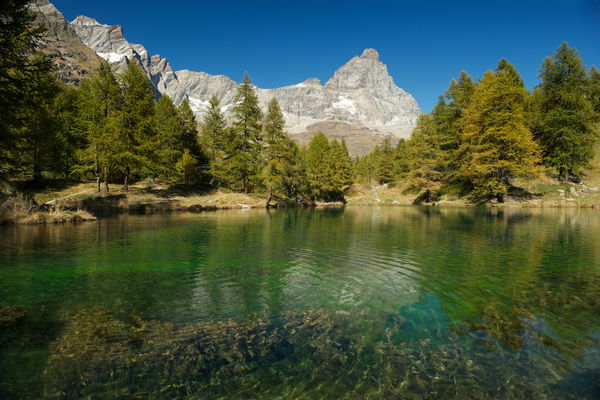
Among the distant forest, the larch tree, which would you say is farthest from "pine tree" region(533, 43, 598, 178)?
the larch tree

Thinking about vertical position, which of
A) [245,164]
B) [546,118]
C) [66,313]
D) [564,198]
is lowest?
[66,313]

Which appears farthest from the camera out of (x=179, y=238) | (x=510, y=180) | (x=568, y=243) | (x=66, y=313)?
(x=510, y=180)

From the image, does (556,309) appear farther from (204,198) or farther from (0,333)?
(204,198)

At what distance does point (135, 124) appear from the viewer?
36.9m

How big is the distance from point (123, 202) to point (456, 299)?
35624 millimetres

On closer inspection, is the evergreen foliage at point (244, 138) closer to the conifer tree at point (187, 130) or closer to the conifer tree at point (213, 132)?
the conifer tree at point (213, 132)

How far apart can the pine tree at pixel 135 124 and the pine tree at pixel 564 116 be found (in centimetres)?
5302

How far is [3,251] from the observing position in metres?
11.9

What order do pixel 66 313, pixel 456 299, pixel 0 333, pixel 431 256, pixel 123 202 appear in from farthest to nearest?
pixel 123 202 < pixel 431 256 < pixel 456 299 < pixel 66 313 < pixel 0 333

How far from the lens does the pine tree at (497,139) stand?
38500mm

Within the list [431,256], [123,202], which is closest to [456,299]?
[431,256]

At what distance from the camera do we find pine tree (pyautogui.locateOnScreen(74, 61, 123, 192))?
109ft

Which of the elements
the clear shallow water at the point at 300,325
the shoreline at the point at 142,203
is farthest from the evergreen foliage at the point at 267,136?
the clear shallow water at the point at 300,325

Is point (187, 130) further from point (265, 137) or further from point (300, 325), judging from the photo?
point (300, 325)
